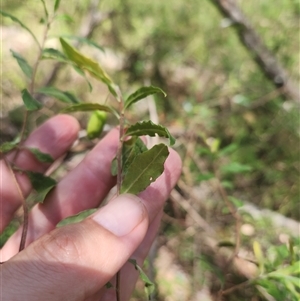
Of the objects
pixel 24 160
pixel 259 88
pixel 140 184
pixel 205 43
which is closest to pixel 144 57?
pixel 205 43

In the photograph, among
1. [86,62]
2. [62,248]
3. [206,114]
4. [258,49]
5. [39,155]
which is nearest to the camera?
[62,248]

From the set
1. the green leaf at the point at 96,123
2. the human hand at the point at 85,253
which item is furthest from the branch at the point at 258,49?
the human hand at the point at 85,253

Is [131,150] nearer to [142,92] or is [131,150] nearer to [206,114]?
[142,92]

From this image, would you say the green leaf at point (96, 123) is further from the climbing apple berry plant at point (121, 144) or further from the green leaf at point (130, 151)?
the green leaf at point (130, 151)

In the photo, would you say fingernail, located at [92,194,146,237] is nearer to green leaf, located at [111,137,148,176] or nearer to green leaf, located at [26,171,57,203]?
green leaf, located at [111,137,148,176]

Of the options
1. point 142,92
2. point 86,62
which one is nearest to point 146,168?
point 142,92

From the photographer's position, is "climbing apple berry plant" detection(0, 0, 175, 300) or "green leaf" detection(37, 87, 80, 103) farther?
"green leaf" detection(37, 87, 80, 103)

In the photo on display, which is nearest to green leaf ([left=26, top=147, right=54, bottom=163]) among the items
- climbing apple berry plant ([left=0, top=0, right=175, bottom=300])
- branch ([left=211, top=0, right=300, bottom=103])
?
climbing apple berry plant ([left=0, top=0, right=175, bottom=300])
